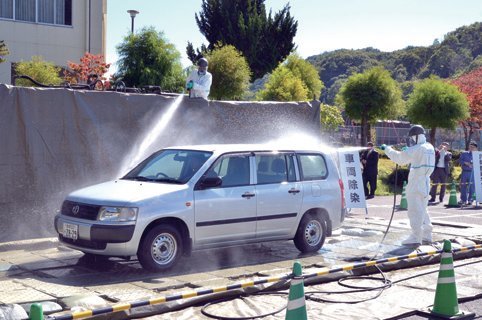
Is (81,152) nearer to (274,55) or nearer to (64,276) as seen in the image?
(64,276)

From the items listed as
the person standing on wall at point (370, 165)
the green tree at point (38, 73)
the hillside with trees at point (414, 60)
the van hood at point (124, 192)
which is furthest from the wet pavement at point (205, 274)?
the hillside with trees at point (414, 60)

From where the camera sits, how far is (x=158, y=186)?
8992 millimetres

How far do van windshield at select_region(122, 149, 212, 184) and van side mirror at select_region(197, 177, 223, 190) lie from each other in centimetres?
19

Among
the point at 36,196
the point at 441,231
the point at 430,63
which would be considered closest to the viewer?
the point at 36,196

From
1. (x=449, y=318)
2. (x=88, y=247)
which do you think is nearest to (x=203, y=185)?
(x=88, y=247)

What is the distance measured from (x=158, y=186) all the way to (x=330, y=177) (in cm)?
308

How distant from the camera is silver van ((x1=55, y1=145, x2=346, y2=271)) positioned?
8453 mm

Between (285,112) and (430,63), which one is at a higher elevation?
A: (430,63)

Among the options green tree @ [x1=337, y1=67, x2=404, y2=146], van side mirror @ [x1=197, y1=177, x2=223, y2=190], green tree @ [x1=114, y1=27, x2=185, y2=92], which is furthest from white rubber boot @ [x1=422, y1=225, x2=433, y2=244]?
green tree @ [x1=337, y1=67, x2=404, y2=146]

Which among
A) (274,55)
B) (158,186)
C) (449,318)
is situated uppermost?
(274,55)

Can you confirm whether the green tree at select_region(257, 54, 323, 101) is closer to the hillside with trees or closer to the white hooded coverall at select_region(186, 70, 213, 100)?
the white hooded coverall at select_region(186, 70, 213, 100)

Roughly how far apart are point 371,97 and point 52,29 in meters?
15.0

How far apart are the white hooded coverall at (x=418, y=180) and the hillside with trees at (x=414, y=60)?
59630 mm

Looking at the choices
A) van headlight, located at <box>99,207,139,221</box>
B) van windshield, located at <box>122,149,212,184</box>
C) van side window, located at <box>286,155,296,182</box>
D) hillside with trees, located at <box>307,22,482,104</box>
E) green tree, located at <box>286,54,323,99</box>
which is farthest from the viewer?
hillside with trees, located at <box>307,22,482,104</box>
